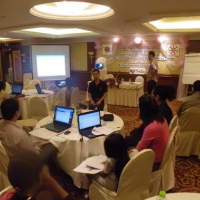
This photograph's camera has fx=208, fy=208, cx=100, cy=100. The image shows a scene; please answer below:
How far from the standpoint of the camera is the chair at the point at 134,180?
170cm

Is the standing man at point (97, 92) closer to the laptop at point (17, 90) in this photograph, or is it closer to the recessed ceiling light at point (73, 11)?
the recessed ceiling light at point (73, 11)

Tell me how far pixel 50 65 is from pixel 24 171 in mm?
7346

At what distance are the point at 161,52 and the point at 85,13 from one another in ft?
14.6

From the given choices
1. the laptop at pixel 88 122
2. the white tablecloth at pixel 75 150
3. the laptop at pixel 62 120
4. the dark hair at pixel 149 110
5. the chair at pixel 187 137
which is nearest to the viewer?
the dark hair at pixel 149 110

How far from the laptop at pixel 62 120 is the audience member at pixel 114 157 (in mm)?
962

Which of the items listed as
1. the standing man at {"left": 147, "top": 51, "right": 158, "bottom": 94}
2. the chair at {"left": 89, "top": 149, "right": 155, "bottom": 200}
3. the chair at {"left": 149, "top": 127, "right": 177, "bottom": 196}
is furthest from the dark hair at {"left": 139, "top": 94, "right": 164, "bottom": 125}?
the standing man at {"left": 147, "top": 51, "right": 158, "bottom": 94}

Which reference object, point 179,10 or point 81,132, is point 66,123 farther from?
point 179,10

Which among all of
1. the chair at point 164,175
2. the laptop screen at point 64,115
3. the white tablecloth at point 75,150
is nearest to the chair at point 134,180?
the chair at point 164,175

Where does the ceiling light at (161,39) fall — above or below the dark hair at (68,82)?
above

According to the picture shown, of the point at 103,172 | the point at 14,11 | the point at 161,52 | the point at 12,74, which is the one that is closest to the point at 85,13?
the point at 14,11

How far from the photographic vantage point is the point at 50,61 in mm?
7957

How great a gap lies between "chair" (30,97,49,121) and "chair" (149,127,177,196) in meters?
Result: 2.31

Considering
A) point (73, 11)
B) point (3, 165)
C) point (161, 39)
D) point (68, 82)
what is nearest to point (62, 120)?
point (3, 165)

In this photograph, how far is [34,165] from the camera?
1.04m
